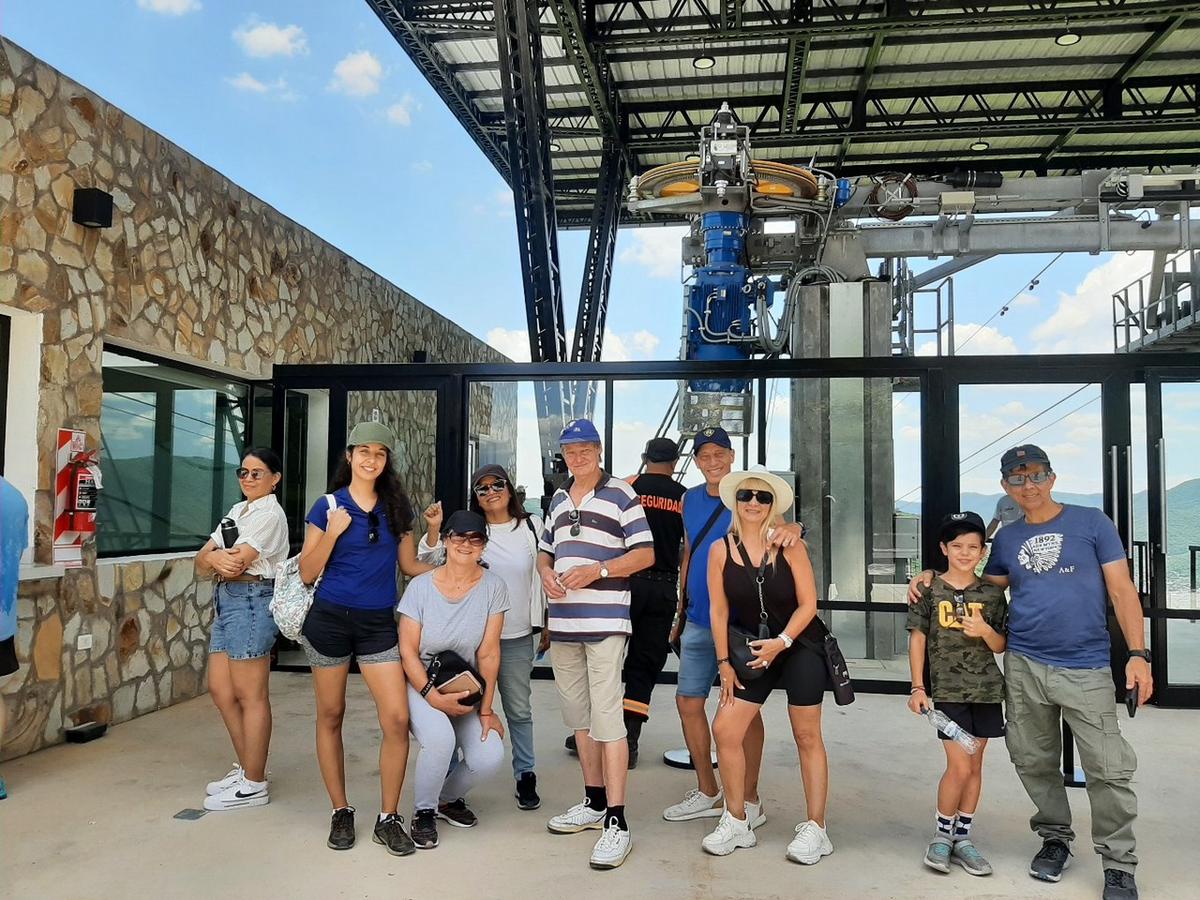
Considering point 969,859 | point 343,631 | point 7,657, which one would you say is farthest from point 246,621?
point 969,859

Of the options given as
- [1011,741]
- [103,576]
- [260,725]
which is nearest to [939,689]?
[1011,741]

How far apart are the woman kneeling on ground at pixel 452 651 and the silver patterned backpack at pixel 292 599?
373 millimetres

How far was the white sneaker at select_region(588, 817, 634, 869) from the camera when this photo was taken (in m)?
3.07

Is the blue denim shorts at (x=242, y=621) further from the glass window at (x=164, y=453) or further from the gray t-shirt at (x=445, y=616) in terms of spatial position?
the glass window at (x=164, y=453)

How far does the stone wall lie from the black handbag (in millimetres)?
2394

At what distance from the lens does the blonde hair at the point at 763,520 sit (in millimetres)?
3135

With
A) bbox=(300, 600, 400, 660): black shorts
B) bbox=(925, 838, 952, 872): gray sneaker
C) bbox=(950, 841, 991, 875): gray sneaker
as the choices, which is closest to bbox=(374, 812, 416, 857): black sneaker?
bbox=(300, 600, 400, 660): black shorts

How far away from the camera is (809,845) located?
10.3ft

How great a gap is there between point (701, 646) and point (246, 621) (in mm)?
1884

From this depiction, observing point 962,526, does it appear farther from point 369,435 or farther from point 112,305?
point 112,305

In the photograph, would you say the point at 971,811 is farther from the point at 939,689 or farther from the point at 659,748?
the point at 659,748

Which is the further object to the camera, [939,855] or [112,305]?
[112,305]

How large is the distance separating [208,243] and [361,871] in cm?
441

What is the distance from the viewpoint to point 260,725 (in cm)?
364
